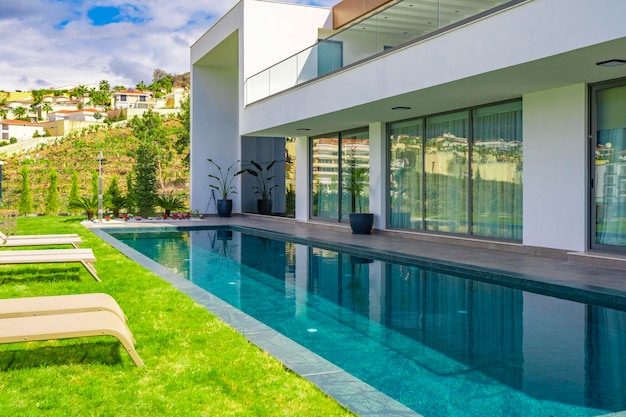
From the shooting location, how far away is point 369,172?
49.5ft

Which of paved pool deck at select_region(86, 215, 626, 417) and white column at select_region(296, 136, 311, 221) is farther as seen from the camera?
white column at select_region(296, 136, 311, 221)

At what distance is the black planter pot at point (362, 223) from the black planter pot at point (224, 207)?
27.4 ft

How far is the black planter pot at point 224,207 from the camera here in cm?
2166

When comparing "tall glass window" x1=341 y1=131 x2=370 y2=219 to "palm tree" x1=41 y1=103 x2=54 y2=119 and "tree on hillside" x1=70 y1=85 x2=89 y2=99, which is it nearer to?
"palm tree" x1=41 y1=103 x2=54 y2=119

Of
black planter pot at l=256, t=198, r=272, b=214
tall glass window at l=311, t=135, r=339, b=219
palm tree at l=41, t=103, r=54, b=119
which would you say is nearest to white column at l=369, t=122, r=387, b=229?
tall glass window at l=311, t=135, r=339, b=219

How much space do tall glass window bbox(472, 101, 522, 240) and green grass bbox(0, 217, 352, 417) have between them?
→ 23.2ft

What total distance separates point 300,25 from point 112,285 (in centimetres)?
1326

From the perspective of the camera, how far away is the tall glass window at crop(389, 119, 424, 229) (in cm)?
1335

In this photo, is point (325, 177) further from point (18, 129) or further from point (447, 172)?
point (18, 129)

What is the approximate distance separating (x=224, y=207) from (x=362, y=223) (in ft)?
28.6

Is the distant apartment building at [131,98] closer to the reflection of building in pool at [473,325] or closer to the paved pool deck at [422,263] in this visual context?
the paved pool deck at [422,263]

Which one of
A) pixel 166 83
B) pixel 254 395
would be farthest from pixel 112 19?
pixel 254 395

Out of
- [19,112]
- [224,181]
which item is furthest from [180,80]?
[224,181]

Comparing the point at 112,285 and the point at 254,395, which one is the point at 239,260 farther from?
the point at 254,395
